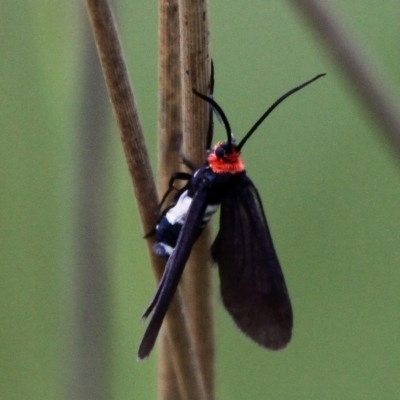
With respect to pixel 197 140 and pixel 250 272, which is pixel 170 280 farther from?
pixel 250 272

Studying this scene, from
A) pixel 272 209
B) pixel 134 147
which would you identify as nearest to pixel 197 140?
pixel 134 147

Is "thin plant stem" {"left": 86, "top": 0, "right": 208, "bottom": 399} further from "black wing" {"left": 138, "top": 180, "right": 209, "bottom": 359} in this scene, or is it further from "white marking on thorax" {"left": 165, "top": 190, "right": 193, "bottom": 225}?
"white marking on thorax" {"left": 165, "top": 190, "right": 193, "bottom": 225}

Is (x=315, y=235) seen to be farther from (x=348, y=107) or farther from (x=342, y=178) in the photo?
(x=348, y=107)

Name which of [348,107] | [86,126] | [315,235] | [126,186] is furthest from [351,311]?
[86,126]

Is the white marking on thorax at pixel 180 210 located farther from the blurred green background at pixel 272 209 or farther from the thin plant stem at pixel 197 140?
the blurred green background at pixel 272 209

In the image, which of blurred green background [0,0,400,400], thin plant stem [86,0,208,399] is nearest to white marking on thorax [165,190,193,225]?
thin plant stem [86,0,208,399]
